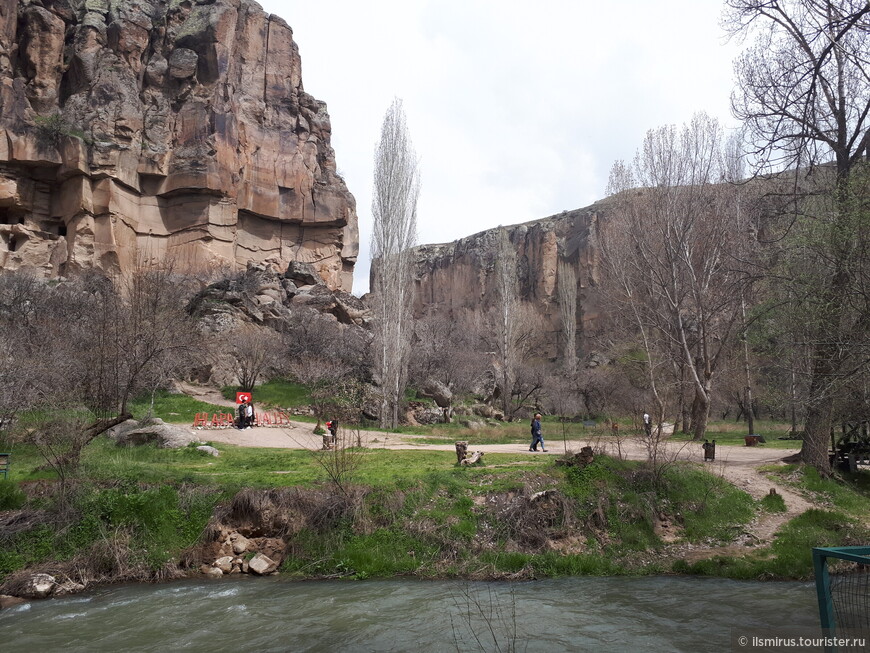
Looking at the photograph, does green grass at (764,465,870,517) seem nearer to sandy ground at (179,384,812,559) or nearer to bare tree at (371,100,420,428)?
sandy ground at (179,384,812,559)

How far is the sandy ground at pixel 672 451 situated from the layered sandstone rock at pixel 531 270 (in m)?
41.3

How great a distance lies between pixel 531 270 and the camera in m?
74.6

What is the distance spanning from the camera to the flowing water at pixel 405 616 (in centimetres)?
732

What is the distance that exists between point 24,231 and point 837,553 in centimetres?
4736

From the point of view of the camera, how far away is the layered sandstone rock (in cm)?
6675

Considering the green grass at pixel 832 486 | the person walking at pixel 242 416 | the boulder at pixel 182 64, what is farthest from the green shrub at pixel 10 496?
the boulder at pixel 182 64

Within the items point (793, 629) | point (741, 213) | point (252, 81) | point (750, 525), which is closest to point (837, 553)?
point (793, 629)

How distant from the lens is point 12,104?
38.1 m

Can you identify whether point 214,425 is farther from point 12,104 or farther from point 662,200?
point 12,104

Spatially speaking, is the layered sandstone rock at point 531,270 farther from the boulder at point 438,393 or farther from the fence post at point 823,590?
the fence post at point 823,590

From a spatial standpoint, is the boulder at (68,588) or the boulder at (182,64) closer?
the boulder at (68,588)

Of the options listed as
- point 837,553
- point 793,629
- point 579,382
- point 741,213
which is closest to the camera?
point 837,553

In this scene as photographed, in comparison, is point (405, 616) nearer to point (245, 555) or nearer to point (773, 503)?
point (245, 555)

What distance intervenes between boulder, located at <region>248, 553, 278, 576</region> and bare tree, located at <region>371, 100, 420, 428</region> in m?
17.2
